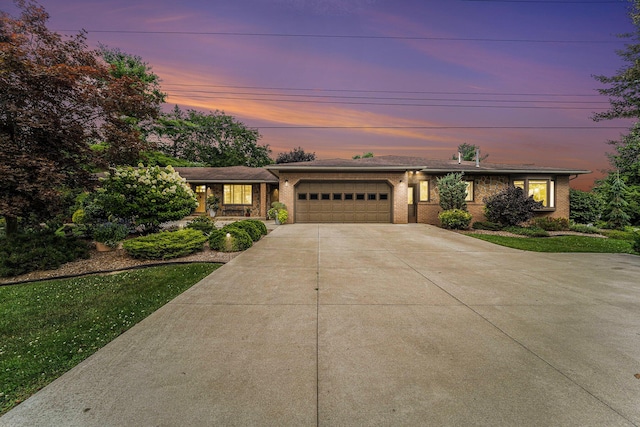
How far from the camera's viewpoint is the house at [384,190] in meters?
15.1

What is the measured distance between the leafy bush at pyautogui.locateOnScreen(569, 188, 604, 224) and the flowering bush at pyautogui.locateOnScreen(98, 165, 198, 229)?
20912mm

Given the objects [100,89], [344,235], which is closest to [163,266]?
[100,89]

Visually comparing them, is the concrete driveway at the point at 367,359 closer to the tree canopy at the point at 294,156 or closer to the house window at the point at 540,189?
the house window at the point at 540,189

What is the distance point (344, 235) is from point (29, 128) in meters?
9.88

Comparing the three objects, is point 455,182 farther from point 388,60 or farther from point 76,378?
point 76,378

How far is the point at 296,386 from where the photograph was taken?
212cm

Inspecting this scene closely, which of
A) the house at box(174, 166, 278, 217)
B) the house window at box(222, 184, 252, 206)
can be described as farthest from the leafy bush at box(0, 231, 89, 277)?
the house window at box(222, 184, 252, 206)

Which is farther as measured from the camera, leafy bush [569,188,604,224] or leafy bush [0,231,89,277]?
leafy bush [569,188,604,224]

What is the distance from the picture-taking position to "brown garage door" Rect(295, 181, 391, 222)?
1537 cm

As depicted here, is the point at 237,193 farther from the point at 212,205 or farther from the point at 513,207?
the point at 513,207

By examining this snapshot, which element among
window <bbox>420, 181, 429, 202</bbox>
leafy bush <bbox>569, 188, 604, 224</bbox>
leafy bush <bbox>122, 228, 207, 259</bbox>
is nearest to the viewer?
Result: leafy bush <bbox>122, 228, 207, 259</bbox>

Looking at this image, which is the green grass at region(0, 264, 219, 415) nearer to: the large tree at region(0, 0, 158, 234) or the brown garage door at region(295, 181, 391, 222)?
the large tree at region(0, 0, 158, 234)

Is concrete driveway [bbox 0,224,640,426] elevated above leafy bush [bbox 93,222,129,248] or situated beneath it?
situated beneath

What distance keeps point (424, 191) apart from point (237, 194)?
1320cm
